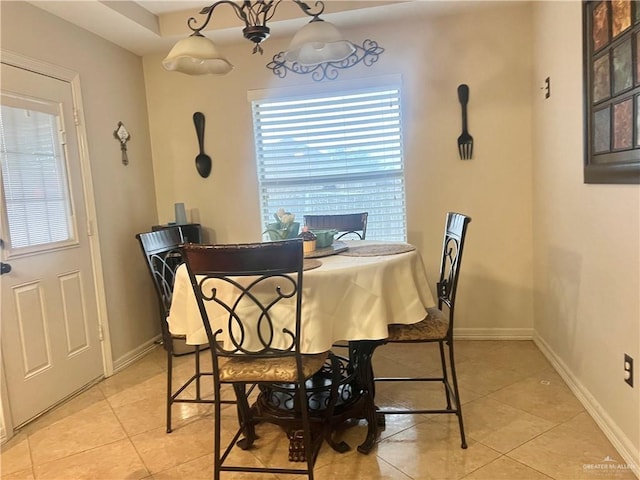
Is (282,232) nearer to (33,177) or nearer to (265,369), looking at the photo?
(265,369)

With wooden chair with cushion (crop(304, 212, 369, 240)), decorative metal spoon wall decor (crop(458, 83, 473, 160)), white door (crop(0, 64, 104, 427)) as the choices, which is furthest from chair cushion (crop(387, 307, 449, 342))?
white door (crop(0, 64, 104, 427))

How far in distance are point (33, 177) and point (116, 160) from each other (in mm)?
773

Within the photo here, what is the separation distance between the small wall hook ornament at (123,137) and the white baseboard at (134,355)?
1.46m

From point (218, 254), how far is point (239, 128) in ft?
7.53

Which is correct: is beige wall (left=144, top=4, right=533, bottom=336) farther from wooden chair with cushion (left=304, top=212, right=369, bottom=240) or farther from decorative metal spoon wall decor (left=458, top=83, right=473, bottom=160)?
wooden chair with cushion (left=304, top=212, right=369, bottom=240)

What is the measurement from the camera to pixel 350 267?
188 cm

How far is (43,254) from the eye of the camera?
104 inches

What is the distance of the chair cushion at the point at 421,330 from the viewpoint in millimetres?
2039

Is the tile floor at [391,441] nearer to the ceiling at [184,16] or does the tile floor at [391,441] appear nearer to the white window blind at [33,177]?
the white window blind at [33,177]

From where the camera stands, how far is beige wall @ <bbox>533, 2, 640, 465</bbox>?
1.84m

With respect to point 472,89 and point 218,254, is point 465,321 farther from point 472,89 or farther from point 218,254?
point 218,254

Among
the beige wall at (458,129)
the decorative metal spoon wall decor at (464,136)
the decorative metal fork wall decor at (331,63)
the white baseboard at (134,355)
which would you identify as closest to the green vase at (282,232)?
the decorative metal fork wall decor at (331,63)

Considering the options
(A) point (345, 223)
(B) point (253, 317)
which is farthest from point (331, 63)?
(B) point (253, 317)

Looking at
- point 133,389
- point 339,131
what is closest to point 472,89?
point 339,131
